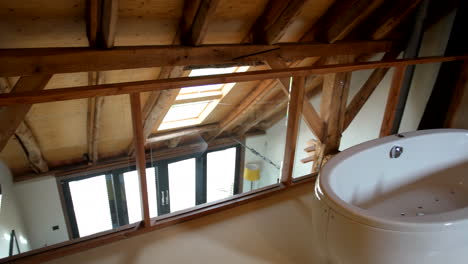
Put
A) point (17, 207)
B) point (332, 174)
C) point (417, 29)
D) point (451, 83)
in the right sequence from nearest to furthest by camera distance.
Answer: point (332, 174)
point (451, 83)
point (417, 29)
point (17, 207)

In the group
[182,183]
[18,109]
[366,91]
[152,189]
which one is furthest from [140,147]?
[182,183]

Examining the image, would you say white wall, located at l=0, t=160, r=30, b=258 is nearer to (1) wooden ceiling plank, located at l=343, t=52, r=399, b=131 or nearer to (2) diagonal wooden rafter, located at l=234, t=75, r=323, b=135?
(2) diagonal wooden rafter, located at l=234, t=75, r=323, b=135

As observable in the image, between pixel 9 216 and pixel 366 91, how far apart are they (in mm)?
4657

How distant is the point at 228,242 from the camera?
6.11 feet

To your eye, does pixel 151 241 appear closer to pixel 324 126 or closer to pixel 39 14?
pixel 39 14

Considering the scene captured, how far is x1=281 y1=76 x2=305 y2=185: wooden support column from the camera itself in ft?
6.93

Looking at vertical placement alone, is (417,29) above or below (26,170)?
above

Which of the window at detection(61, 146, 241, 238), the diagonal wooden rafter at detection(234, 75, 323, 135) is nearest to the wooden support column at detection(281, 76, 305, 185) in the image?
the window at detection(61, 146, 241, 238)

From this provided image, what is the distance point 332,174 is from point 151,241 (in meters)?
1.11

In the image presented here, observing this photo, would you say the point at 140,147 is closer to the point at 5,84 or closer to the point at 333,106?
the point at 5,84

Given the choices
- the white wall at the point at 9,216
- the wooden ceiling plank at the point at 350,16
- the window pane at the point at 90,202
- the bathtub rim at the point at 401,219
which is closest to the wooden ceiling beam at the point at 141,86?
the bathtub rim at the point at 401,219

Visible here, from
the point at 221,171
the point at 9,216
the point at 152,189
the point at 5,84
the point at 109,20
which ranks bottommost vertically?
the point at 221,171

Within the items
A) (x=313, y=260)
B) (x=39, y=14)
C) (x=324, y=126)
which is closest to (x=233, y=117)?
(x=324, y=126)

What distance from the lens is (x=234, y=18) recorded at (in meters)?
3.04
